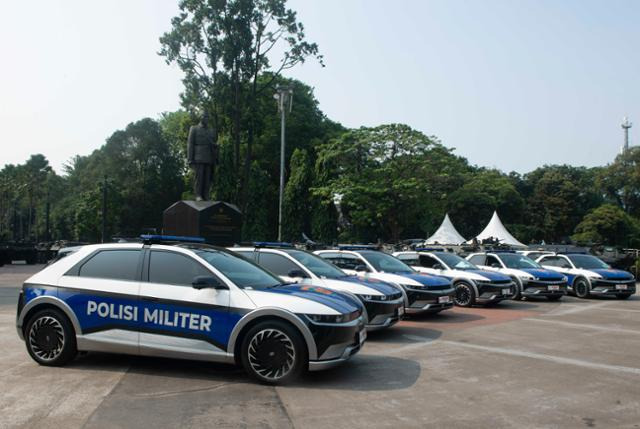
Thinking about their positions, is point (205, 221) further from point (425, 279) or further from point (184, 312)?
→ point (184, 312)

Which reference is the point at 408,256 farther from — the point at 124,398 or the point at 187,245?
the point at 124,398

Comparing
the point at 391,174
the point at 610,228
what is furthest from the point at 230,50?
the point at 610,228

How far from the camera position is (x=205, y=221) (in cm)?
1481

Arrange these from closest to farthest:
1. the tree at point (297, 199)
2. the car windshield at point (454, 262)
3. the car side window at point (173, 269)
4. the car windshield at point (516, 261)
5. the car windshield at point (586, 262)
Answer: the car side window at point (173, 269)
the car windshield at point (454, 262)
the car windshield at point (516, 261)
the car windshield at point (586, 262)
the tree at point (297, 199)

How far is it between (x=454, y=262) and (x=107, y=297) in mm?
10747

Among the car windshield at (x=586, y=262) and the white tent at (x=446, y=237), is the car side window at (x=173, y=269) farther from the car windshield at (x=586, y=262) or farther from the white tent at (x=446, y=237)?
the white tent at (x=446, y=237)

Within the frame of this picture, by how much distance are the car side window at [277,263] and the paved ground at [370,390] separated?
1.80 m

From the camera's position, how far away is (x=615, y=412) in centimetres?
539

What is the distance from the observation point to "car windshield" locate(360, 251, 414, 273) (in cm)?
1245

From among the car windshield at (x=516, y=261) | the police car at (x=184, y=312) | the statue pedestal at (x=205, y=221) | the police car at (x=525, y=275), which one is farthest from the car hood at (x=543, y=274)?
the police car at (x=184, y=312)

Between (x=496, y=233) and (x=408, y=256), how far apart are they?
2473cm

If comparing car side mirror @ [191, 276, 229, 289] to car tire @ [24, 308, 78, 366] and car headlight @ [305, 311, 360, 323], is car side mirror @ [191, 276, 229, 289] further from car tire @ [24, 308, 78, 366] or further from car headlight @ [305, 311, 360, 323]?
car tire @ [24, 308, 78, 366]

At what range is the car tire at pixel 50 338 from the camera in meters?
6.84

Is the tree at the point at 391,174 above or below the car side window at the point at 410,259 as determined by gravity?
above
